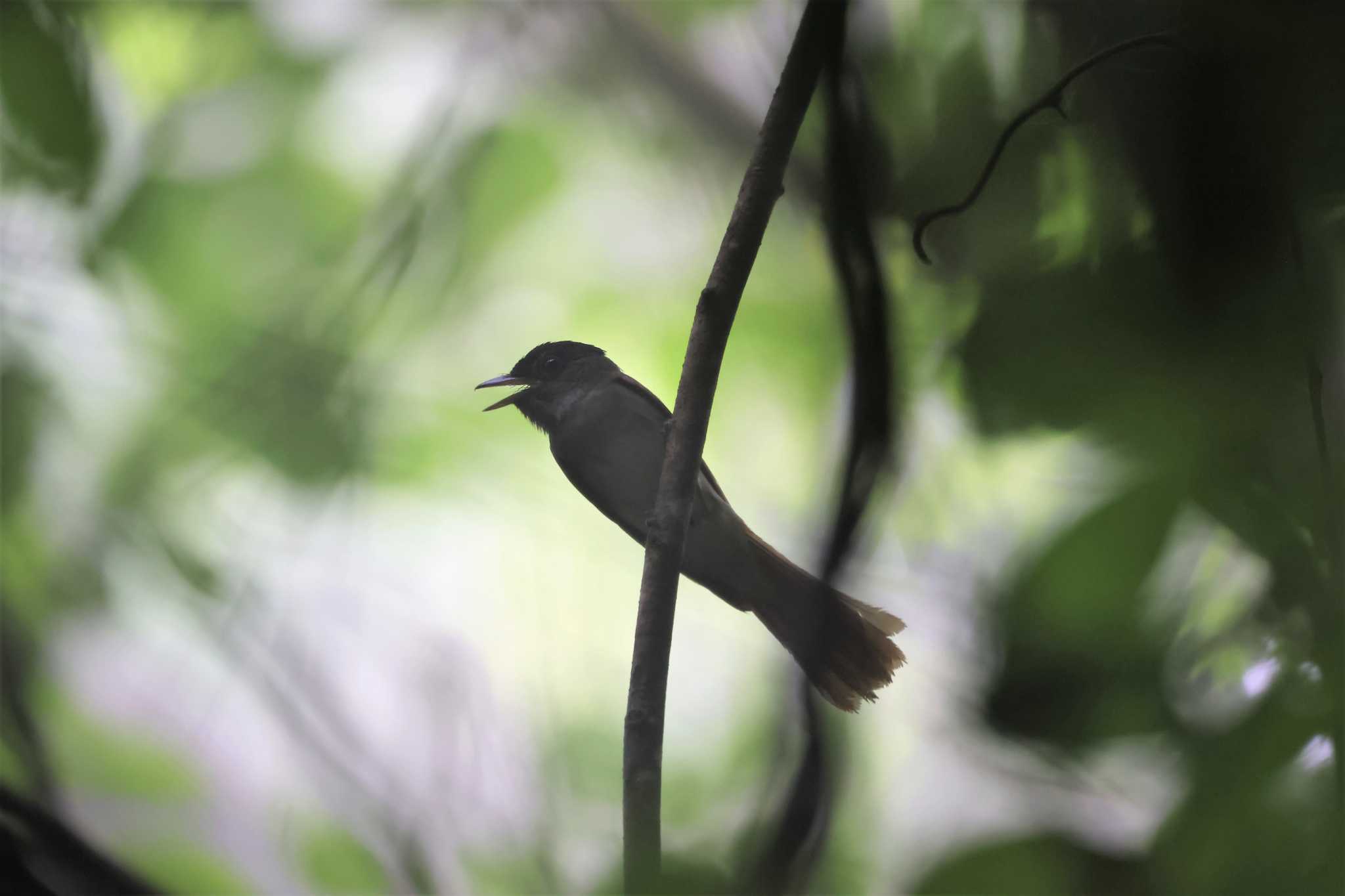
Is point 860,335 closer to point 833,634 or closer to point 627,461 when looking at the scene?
point 833,634

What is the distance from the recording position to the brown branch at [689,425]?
32.9 inches

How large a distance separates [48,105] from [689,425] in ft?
2.08

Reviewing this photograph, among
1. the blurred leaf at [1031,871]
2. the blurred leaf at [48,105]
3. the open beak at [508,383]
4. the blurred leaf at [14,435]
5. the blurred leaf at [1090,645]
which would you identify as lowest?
the blurred leaf at [1031,871]

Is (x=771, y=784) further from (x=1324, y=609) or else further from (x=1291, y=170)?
(x=1291, y=170)

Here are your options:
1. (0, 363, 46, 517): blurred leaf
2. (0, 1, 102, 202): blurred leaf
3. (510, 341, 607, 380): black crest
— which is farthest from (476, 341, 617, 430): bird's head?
(0, 1, 102, 202): blurred leaf

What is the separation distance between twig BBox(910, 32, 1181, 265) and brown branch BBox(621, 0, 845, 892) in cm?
19

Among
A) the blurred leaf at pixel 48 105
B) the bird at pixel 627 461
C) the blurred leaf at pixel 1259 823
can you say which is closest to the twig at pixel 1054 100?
the blurred leaf at pixel 1259 823

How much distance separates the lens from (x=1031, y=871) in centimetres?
47

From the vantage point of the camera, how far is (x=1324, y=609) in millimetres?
466

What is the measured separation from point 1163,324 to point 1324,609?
15 centimetres

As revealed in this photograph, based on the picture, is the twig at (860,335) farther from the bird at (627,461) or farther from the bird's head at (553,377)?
the bird's head at (553,377)

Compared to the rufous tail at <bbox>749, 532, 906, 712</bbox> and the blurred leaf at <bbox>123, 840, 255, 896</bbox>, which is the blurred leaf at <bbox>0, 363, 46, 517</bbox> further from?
the rufous tail at <bbox>749, 532, 906, 712</bbox>

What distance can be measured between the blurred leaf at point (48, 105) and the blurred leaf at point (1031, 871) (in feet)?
2.96

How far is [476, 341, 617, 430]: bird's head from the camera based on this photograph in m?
1.70
